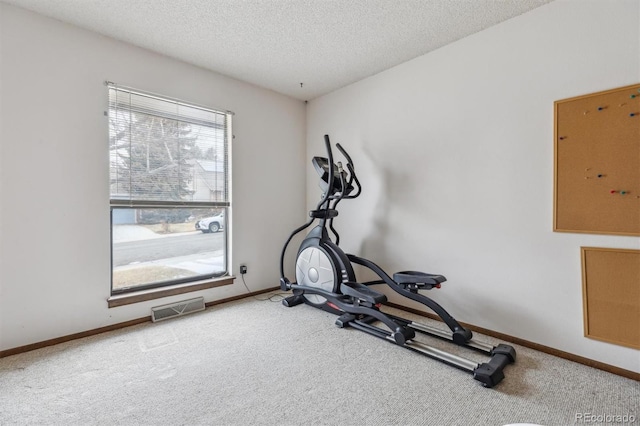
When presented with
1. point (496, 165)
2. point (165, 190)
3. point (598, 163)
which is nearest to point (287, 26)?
point (165, 190)

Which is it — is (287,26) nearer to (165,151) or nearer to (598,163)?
(165,151)

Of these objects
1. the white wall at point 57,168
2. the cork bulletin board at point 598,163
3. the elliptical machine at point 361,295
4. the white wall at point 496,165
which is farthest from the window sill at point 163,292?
the cork bulletin board at point 598,163

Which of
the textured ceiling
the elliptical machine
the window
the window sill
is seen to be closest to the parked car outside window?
the window

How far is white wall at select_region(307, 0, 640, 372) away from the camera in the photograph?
2.01 meters

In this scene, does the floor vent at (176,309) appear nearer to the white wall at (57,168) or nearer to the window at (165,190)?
the white wall at (57,168)

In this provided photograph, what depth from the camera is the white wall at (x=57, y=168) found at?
2143 millimetres

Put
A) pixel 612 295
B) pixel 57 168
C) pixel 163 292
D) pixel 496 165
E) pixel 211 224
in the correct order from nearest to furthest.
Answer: pixel 612 295, pixel 57 168, pixel 496 165, pixel 163 292, pixel 211 224

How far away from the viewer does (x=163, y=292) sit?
9.43 feet

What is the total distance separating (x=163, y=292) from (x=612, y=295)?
11.7ft

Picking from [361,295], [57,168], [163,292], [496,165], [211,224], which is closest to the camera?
[57,168]

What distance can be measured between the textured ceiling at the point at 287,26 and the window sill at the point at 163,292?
2.28 meters

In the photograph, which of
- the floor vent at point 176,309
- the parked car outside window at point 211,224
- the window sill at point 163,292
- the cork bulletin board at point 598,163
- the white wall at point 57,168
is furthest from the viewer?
the parked car outside window at point 211,224

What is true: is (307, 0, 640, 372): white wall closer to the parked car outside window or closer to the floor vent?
the parked car outside window

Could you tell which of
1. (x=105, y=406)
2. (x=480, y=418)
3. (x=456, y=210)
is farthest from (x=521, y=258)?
(x=105, y=406)
